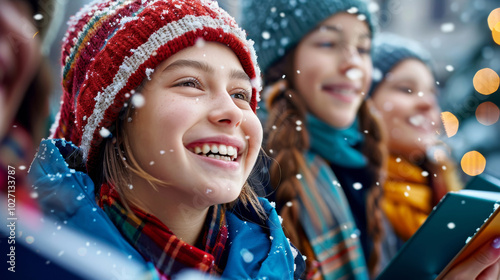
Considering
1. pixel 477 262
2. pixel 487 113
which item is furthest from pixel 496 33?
pixel 477 262

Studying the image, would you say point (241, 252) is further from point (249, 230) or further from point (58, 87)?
point (58, 87)

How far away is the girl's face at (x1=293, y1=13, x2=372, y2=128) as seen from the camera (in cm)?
89

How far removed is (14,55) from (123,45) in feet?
0.48

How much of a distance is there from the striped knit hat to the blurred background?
3.39 feet

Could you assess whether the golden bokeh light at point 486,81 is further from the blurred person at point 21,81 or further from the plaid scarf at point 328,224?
the blurred person at point 21,81

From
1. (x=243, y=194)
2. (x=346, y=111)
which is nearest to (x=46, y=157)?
(x=243, y=194)

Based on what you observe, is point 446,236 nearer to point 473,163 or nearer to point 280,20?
point 280,20

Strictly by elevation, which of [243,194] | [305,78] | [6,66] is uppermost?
[6,66]

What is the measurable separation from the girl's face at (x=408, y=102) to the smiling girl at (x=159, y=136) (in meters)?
0.93

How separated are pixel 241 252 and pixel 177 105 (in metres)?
0.26

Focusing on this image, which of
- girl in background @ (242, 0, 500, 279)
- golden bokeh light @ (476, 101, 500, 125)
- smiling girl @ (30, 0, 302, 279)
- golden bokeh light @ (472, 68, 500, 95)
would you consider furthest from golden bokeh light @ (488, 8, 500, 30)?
smiling girl @ (30, 0, 302, 279)

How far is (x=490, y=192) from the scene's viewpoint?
92cm

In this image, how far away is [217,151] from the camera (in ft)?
2.12

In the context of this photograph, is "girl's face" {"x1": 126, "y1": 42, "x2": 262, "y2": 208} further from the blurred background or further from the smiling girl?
the blurred background
